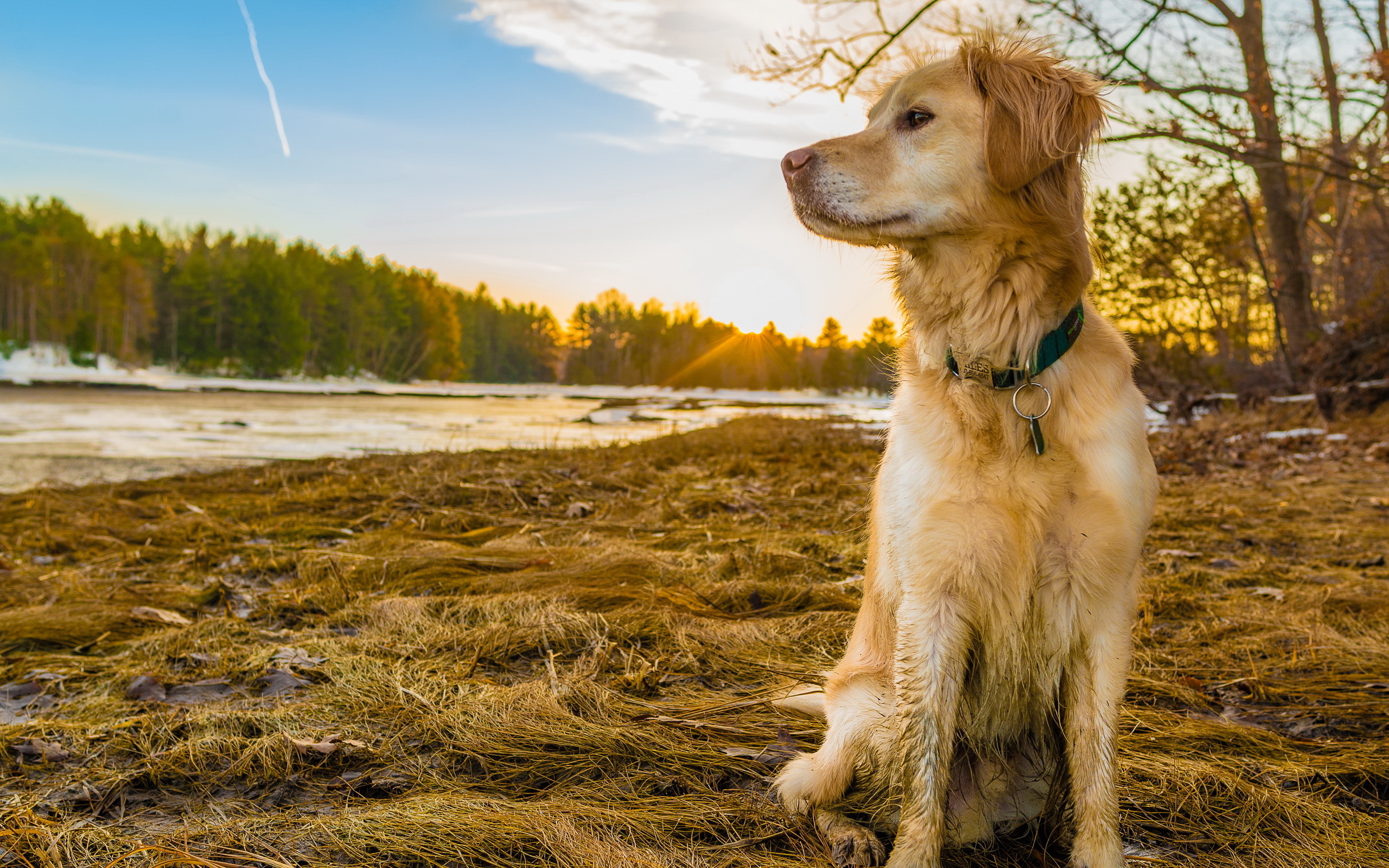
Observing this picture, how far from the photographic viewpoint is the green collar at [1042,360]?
6.48 ft

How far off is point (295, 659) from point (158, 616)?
1072 mm

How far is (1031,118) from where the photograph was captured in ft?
6.74

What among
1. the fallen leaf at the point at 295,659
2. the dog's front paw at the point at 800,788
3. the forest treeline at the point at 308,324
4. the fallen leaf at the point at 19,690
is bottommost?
the fallen leaf at the point at 19,690

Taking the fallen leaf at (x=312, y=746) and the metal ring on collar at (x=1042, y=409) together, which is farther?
the fallen leaf at (x=312, y=746)

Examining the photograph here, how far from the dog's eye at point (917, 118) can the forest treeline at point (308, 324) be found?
57.0 metres

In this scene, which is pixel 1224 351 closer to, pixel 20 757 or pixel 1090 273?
pixel 1090 273

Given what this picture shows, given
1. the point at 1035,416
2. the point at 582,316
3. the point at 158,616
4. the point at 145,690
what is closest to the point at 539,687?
the point at 145,690

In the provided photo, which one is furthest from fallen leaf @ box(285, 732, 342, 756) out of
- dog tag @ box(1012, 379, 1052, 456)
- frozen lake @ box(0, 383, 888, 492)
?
frozen lake @ box(0, 383, 888, 492)

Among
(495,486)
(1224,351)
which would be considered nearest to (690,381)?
(1224,351)

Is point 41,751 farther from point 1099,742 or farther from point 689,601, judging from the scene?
point 1099,742

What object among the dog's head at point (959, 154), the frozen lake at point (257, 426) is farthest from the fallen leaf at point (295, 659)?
the frozen lake at point (257, 426)

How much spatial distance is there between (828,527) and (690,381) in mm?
92176

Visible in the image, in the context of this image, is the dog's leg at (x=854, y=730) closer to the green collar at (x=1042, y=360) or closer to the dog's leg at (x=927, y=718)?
the dog's leg at (x=927, y=718)

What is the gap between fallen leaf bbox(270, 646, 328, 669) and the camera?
3.14m
